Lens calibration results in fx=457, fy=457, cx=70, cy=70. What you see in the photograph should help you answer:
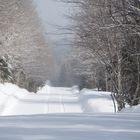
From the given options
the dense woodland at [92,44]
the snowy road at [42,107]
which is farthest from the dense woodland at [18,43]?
the snowy road at [42,107]

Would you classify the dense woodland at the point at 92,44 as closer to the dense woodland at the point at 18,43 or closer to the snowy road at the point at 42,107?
the dense woodland at the point at 18,43

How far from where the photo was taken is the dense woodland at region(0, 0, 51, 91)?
36241 mm

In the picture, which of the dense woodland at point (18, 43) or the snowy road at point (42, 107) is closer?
the snowy road at point (42, 107)

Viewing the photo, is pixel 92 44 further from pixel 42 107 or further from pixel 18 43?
pixel 18 43

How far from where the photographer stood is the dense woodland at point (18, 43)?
36.2 m

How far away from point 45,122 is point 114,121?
4.33ft

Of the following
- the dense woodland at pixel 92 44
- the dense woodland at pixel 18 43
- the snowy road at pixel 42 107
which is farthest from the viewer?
the dense woodland at pixel 18 43

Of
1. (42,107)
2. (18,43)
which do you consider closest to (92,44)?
(42,107)

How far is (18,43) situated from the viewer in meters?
42.3

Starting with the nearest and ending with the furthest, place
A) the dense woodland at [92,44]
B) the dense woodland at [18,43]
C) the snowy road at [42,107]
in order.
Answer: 1. the dense woodland at [92,44]
2. the snowy road at [42,107]
3. the dense woodland at [18,43]

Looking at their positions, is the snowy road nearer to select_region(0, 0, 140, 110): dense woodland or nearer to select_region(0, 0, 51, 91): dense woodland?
select_region(0, 0, 140, 110): dense woodland

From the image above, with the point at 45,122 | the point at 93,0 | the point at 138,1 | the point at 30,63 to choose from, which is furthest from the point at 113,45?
the point at 30,63

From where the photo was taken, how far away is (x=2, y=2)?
3234cm

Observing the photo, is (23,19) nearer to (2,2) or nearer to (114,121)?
(2,2)
